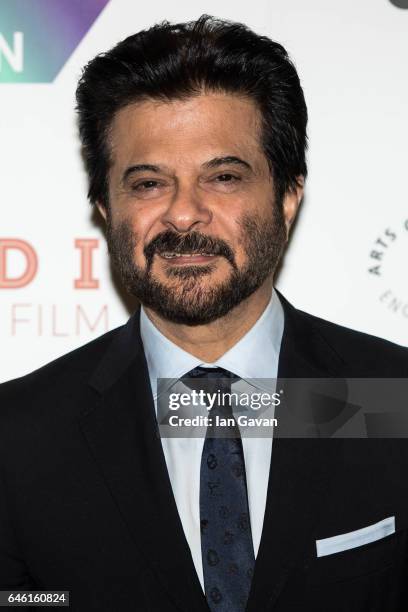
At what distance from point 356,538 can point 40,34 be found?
56.9 inches

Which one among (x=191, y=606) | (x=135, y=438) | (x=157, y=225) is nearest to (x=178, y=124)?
(x=157, y=225)

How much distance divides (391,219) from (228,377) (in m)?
0.70

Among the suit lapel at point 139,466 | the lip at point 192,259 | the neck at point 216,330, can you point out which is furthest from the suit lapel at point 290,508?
the lip at point 192,259

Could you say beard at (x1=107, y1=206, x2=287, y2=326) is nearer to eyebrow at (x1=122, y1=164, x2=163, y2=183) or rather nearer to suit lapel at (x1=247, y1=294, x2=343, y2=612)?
eyebrow at (x1=122, y1=164, x2=163, y2=183)

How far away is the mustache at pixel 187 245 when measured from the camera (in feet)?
5.55

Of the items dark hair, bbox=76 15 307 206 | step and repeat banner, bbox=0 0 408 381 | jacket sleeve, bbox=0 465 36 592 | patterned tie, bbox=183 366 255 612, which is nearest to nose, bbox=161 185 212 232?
dark hair, bbox=76 15 307 206

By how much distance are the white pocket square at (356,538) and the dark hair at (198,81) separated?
0.74 meters

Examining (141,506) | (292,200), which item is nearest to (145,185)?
(292,200)

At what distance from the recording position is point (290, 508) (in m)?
1.63

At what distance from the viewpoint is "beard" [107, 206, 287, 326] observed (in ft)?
5.63

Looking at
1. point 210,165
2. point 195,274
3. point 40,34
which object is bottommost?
point 195,274

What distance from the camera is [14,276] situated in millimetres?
2199

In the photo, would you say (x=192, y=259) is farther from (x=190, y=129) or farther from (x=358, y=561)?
(x=358, y=561)

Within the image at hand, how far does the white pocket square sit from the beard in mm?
510
